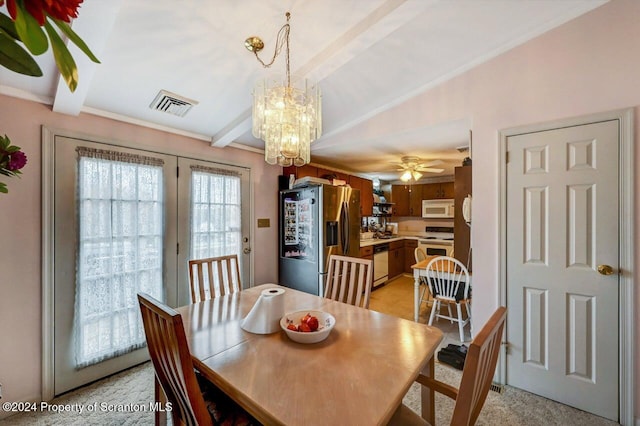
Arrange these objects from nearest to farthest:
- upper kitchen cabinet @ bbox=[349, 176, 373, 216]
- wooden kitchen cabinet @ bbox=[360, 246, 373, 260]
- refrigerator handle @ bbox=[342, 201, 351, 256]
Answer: refrigerator handle @ bbox=[342, 201, 351, 256] < wooden kitchen cabinet @ bbox=[360, 246, 373, 260] < upper kitchen cabinet @ bbox=[349, 176, 373, 216]

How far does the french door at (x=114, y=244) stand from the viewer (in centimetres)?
197

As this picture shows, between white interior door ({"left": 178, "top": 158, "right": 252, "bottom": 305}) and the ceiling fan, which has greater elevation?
the ceiling fan

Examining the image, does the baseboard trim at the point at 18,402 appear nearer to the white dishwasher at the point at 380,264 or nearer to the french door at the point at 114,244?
the french door at the point at 114,244

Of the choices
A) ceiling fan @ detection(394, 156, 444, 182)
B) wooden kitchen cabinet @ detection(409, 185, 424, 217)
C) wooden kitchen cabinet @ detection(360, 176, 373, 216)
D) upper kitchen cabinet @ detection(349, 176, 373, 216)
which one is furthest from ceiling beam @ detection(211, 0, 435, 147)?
wooden kitchen cabinet @ detection(409, 185, 424, 217)

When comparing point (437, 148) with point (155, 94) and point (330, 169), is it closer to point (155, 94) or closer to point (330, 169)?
point (330, 169)

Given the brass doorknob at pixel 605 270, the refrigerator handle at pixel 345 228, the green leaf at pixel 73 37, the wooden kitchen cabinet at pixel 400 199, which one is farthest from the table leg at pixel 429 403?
the wooden kitchen cabinet at pixel 400 199

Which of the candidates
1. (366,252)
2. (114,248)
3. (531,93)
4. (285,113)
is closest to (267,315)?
(285,113)

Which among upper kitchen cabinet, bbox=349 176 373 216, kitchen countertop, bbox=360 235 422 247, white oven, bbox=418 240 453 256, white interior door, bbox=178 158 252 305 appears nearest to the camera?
white interior door, bbox=178 158 252 305

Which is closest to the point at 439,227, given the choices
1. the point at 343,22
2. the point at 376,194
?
the point at 376,194

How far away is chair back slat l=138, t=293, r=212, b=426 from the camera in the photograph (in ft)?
2.92

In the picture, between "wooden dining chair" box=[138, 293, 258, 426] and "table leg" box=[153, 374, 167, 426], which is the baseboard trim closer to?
"table leg" box=[153, 374, 167, 426]

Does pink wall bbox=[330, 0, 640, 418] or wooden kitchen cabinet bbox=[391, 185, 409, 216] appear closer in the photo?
pink wall bbox=[330, 0, 640, 418]

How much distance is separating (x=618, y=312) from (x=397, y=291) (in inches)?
116

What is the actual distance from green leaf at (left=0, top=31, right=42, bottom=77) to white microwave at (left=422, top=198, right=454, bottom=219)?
586 cm
